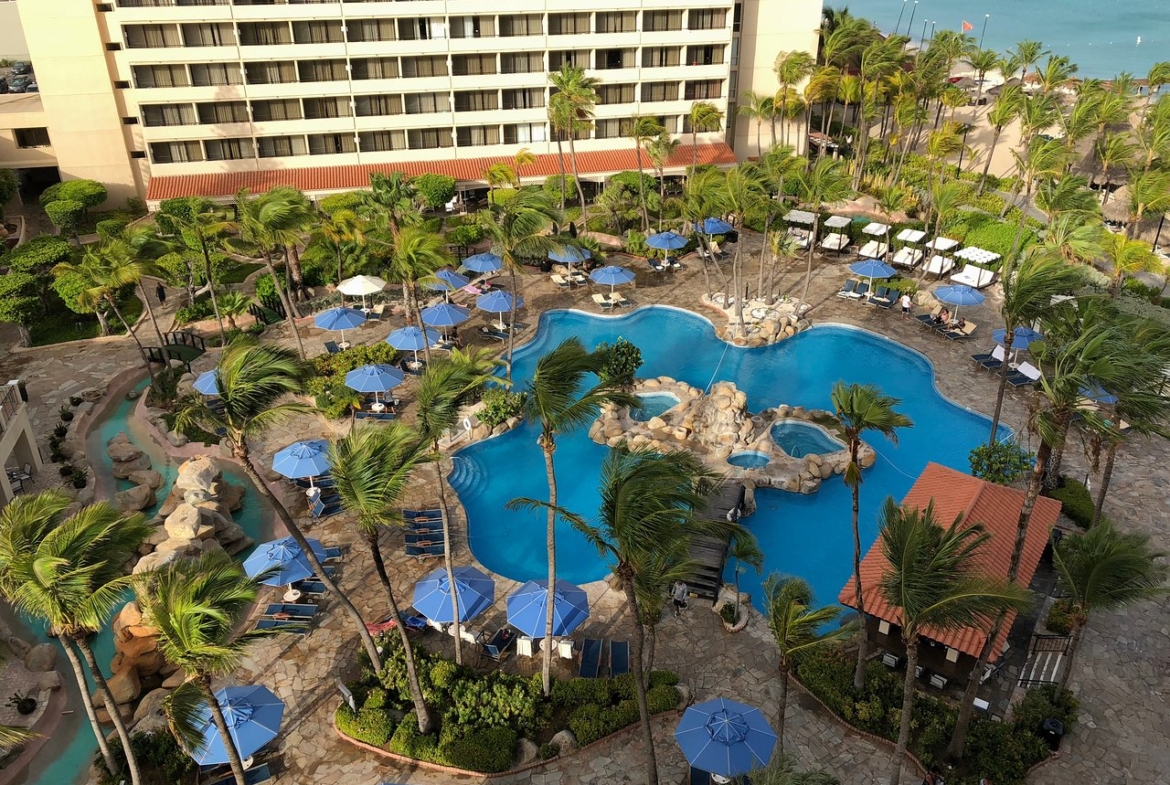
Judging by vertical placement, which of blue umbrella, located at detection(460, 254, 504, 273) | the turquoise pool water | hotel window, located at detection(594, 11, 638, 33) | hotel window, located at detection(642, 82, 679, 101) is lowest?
the turquoise pool water

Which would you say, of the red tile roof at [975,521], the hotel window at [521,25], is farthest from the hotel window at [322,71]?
the red tile roof at [975,521]

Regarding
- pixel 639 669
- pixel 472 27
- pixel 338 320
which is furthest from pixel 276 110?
pixel 639 669

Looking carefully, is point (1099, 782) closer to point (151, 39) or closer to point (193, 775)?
point (193, 775)

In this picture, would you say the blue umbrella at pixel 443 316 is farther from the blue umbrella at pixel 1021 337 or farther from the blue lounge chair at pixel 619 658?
the blue umbrella at pixel 1021 337

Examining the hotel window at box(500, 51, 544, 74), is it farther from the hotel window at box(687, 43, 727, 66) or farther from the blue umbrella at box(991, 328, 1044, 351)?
the blue umbrella at box(991, 328, 1044, 351)

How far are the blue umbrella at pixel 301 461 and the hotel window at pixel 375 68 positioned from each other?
36.0 meters

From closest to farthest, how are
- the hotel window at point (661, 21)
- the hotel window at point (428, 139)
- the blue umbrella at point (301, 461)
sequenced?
the blue umbrella at point (301, 461) < the hotel window at point (428, 139) < the hotel window at point (661, 21)

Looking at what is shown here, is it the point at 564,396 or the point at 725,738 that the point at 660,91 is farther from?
the point at 725,738

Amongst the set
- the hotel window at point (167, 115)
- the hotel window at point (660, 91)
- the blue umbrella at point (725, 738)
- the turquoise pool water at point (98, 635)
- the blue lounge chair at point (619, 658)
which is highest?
the hotel window at point (660, 91)

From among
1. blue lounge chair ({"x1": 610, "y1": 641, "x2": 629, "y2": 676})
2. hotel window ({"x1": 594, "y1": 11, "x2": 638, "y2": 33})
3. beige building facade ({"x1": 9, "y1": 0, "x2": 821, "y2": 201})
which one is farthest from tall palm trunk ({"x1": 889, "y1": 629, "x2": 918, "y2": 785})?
hotel window ({"x1": 594, "y1": 11, "x2": 638, "y2": 33})

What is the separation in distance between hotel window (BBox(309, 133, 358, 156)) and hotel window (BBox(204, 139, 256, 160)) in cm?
406

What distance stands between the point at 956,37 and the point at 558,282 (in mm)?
42388

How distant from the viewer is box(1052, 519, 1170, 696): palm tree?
1923 cm

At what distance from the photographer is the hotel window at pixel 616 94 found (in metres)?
60.2
